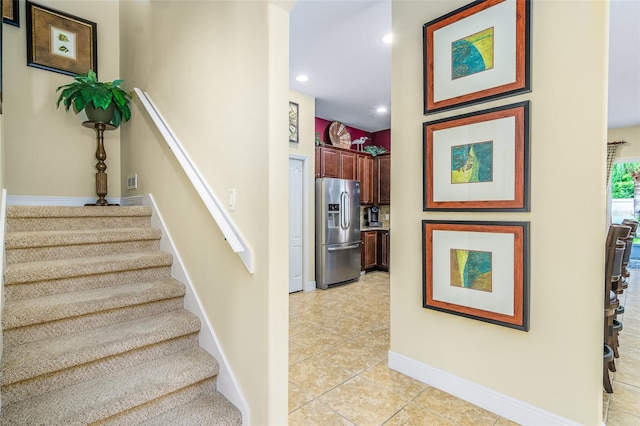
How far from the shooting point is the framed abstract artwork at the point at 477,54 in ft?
6.16

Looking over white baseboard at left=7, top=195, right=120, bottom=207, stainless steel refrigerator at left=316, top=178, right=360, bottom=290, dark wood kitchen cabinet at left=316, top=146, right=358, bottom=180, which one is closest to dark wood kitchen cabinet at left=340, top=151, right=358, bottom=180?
dark wood kitchen cabinet at left=316, top=146, right=358, bottom=180

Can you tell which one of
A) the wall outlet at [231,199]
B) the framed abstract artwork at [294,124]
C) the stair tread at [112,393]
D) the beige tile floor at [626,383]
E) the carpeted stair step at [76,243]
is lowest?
the beige tile floor at [626,383]

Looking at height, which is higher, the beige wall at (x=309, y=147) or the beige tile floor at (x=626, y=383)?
the beige wall at (x=309, y=147)

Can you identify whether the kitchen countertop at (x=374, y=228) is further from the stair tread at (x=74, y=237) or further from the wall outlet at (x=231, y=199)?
the wall outlet at (x=231, y=199)

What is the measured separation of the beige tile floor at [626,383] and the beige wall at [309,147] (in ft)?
11.8

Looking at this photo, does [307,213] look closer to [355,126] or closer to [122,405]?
[355,126]

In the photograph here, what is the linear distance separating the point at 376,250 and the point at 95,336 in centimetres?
529

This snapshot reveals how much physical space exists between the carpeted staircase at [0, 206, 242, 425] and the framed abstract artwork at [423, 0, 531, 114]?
2.26 metres

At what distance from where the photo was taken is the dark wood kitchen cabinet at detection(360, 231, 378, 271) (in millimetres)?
6262

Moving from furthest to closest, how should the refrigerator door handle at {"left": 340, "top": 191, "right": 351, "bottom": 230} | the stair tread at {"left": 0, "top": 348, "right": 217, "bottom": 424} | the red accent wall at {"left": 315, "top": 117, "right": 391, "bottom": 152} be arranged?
the red accent wall at {"left": 315, "top": 117, "right": 391, "bottom": 152} < the refrigerator door handle at {"left": 340, "top": 191, "right": 351, "bottom": 230} < the stair tread at {"left": 0, "top": 348, "right": 217, "bottom": 424}

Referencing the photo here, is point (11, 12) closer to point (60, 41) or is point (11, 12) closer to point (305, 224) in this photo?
point (60, 41)

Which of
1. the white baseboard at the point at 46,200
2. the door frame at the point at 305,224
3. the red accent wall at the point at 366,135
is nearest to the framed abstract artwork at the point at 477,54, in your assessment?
the door frame at the point at 305,224

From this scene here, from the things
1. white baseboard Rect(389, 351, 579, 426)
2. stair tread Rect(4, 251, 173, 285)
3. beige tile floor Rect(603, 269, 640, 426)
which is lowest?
beige tile floor Rect(603, 269, 640, 426)

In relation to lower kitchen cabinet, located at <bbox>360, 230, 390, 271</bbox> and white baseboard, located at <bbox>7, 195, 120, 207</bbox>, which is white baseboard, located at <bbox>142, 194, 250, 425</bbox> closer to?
white baseboard, located at <bbox>7, 195, 120, 207</bbox>
